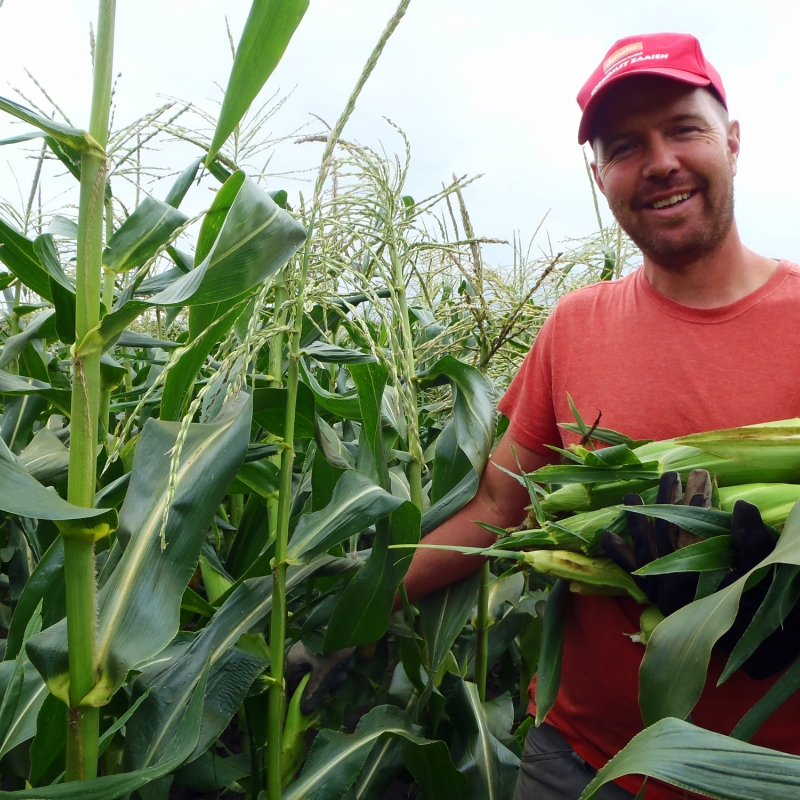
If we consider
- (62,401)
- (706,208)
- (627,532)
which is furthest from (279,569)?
(706,208)

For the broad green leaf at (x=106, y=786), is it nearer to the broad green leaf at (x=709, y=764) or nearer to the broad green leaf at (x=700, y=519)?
the broad green leaf at (x=709, y=764)

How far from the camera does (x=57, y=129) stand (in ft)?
2.87

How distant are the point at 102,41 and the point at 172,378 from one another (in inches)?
22.4

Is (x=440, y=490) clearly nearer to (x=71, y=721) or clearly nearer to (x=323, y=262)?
(x=323, y=262)

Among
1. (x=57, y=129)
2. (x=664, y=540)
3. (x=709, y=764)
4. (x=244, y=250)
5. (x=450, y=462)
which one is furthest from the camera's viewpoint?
(x=450, y=462)

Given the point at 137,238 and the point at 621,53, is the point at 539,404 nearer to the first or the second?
the point at 621,53

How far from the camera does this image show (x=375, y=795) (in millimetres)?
1752

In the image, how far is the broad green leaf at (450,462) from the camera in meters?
1.83

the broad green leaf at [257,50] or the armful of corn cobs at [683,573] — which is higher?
the broad green leaf at [257,50]

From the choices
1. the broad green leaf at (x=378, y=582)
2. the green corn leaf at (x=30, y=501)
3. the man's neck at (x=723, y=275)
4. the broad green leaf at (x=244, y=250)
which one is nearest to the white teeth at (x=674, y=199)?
the man's neck at (x=723, y=275)

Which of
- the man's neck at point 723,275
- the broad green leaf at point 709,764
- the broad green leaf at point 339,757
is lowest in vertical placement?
the broad green leaf at point 339,757

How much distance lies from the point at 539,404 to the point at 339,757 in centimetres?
97

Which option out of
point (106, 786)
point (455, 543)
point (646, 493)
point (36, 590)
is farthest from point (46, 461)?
point (646, 493)

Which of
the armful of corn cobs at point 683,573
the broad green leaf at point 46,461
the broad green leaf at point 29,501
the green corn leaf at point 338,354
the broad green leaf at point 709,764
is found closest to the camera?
the broad green leaf at point 709,764
